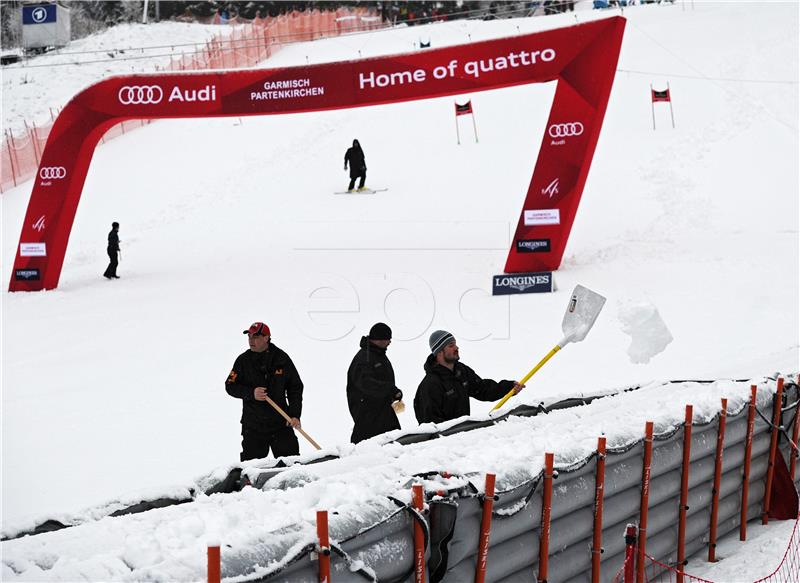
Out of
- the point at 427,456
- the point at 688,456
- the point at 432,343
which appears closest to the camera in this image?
the point at 427,456

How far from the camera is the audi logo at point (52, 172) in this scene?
18094 mm

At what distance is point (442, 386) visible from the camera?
266 inches

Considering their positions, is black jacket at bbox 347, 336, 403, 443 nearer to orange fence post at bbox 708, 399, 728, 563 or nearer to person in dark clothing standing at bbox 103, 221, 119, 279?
orange fence post at bbox 708, 399, 728, 563

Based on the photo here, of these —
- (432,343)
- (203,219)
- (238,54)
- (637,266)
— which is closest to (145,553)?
(432,343)

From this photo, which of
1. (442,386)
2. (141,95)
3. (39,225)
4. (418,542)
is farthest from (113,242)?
(418,542)

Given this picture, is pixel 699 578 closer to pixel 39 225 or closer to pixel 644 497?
pixel 644 497

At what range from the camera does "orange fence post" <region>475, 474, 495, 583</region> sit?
441 cm

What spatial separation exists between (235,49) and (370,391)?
32.4 m

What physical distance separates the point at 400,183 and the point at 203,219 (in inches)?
176

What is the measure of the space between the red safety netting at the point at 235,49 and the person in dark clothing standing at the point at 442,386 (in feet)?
78.8

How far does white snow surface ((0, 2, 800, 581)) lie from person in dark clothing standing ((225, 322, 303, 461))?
1546 millimetres

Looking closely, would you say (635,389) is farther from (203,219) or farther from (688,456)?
(203,219)

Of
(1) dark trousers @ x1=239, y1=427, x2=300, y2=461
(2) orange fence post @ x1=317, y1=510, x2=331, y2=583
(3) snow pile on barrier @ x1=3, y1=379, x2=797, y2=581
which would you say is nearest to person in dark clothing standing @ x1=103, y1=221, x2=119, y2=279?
(1) dark trousers @ x1=239, y1=427, x2=300, y2=461

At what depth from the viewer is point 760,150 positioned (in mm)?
20891
